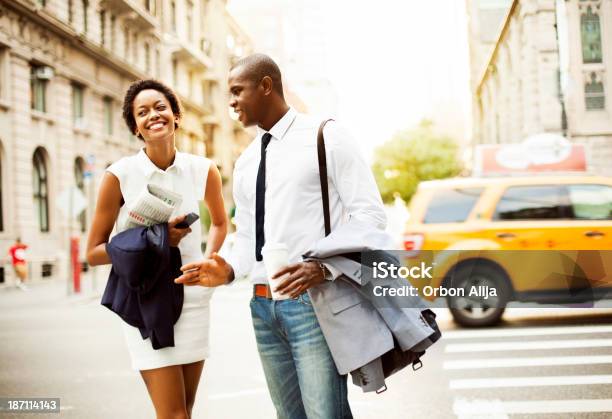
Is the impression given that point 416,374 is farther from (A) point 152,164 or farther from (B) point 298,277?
(B) point 298,277

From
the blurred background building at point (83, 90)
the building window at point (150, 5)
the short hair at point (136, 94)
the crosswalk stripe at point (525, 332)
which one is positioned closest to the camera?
the short hair at point (136, 94)

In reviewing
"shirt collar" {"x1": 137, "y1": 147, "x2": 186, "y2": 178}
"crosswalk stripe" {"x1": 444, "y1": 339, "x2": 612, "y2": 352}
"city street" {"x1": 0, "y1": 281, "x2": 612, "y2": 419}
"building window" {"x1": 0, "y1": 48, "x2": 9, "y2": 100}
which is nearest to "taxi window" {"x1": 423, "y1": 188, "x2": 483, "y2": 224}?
"city street" {"x1": 0, "y1": 281, "x2": 612, "y2": 419}

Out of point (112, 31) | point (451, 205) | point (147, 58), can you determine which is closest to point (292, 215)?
point (451, 205)

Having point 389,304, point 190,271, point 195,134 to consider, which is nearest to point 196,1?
point 195,134

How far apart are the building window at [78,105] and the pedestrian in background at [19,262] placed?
4.49 ft

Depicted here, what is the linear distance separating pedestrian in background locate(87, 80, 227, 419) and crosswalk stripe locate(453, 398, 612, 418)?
88.0 inches

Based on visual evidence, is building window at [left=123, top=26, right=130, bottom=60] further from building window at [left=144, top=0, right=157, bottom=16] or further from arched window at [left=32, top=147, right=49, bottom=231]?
arched window at [left=32, top=147, right=49, bottom=231]

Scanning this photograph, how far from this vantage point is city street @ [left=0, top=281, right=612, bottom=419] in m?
4.23

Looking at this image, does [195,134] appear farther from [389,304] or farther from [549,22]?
[389,304]

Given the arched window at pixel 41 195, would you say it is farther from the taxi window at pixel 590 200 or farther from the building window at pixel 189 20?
the taxi window at pixel 590 200

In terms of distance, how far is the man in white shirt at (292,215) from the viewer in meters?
2.21

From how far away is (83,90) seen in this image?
638cm

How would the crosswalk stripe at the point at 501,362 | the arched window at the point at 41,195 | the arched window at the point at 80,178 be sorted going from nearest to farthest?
the crosswalk stripe at the point at 501,362 → the arched window at the point at 41,195 → the arched window at the point at 80,178

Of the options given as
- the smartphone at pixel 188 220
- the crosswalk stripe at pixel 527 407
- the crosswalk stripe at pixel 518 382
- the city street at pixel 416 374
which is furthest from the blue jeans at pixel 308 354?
the crosswalk stripe at pixel 518 382
